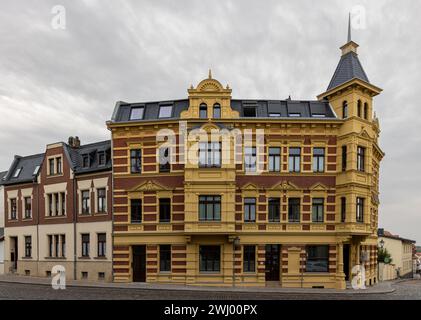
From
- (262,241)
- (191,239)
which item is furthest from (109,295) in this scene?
(262,241)

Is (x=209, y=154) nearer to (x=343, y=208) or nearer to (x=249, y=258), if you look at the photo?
(x=249, y=258)

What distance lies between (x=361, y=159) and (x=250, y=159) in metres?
8.08

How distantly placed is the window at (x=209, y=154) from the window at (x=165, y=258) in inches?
259

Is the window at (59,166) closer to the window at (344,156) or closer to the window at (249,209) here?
the window at (249,209)

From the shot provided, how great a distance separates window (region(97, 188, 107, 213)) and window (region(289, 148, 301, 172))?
1446 cm

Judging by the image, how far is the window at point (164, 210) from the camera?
2589 centimetres

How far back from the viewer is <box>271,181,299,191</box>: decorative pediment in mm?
25469

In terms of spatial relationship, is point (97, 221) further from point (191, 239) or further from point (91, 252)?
point (191, 239)

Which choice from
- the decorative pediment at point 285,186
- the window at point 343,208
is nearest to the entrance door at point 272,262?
the decorative pediment at point 285,186

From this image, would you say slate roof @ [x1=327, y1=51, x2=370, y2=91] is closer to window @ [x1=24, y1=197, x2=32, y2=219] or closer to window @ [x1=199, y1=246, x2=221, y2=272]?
window @ [x1=199, y1=246, x2=221, y2=272]

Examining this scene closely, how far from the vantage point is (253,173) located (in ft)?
84.3

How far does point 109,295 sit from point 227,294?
6998 mm

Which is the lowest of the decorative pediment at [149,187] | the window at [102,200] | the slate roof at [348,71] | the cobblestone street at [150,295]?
the cobblestone street at [150,295]

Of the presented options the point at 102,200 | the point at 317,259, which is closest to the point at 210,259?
the point at 317,259
